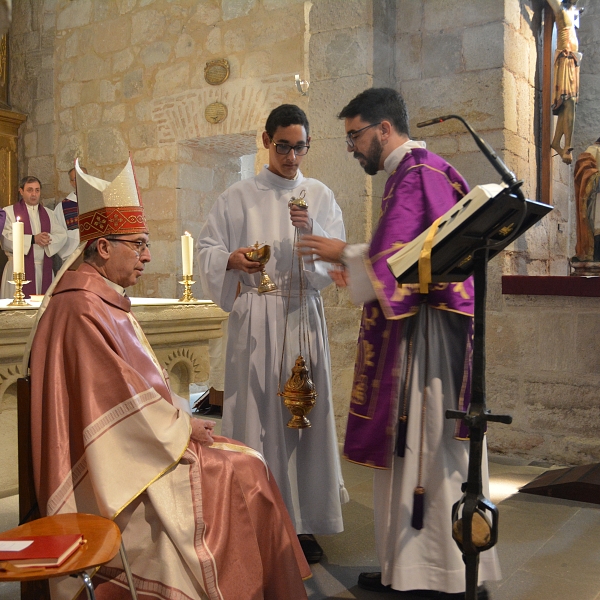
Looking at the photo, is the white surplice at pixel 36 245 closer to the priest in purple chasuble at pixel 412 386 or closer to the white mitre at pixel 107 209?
the white mitre at pixel 107 209

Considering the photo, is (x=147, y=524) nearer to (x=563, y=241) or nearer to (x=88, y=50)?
(x=563, y=241)

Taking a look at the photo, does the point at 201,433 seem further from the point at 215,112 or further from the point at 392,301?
the point at 215,112

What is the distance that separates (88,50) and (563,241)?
19.7ft

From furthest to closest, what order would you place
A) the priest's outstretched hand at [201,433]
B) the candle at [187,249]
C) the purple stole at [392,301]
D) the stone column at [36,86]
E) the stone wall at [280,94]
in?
the stone column at [36,86], the stone wall at [280,94], the candle at [187,249], the purple stole at [392,301], the priest's outstretched hand at [201,433]

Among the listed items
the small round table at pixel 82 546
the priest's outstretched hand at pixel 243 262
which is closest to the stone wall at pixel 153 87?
the priest's outstretched hand at pixel 243 262

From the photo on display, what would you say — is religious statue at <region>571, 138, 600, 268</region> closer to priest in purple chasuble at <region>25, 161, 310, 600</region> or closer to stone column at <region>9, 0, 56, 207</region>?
priest in purple chasuble at <region>25, 161, 310, 600</region>

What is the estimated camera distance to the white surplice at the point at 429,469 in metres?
2.37

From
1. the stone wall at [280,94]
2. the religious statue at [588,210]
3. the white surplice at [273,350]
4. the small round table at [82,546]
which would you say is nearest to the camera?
the small round table at [82,546]

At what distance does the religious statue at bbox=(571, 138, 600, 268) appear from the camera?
4.58 meters

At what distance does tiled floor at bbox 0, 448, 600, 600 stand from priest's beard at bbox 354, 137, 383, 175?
1.56 m

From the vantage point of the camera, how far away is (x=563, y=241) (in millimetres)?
5691

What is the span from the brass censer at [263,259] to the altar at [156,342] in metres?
1.24

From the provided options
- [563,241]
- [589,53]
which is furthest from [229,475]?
[589,53]

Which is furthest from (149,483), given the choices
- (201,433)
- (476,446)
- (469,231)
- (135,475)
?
(469,231)
